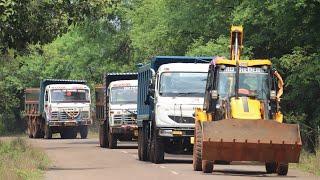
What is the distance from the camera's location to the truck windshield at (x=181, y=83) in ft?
91.5

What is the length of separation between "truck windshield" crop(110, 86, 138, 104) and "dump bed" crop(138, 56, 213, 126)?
7.08 m

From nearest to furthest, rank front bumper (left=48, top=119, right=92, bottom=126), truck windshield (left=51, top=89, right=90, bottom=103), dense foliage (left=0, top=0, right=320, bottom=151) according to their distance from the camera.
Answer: dense foliage (left=0, top=0, right=320, bottom=151) → truck windshield (left=51, top=89, right=90, bottom=103) → front bumper (left=48, top=119, right=92, bottom=126)

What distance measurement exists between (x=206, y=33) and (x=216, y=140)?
67.4ft

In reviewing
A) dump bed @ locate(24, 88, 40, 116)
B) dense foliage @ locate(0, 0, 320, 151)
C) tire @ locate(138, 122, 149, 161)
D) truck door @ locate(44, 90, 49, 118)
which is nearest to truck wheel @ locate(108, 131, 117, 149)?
dense foliage @ locate(0, 0, 320, 151)

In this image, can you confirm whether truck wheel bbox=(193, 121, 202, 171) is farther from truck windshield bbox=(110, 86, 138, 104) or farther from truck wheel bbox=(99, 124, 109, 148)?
truck wheel bbox=(99, 124, 109, 148)

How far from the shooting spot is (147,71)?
102ft

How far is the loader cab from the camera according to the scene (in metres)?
23.1

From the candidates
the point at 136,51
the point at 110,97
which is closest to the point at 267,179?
the point at 110,97

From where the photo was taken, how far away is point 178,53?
4600cm

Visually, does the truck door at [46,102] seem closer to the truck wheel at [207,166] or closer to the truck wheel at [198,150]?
the truck wheel at [198,150]

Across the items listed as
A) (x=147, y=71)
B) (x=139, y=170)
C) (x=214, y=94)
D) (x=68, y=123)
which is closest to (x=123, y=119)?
(x=147, y=71)

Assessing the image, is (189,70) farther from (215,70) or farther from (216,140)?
(216,140)

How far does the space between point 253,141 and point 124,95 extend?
19.2m

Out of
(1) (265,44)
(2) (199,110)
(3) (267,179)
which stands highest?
(1) (265,44)
